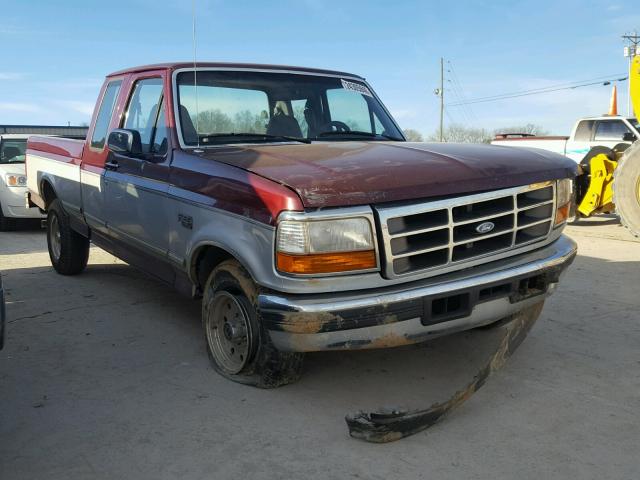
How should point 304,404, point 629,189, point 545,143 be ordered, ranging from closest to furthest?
point 304,404 → point 629,189 → point 545,143

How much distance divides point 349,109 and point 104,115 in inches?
89.3

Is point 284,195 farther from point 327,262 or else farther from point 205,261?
point 205,261

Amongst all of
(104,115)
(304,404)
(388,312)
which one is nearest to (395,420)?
(388,312)

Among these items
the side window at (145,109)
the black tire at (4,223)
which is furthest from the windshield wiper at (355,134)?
the black tire at (4,223)

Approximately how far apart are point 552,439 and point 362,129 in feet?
8.91

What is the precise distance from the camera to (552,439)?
2.97 m

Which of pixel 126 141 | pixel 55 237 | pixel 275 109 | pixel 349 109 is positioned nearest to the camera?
pixel 126 141

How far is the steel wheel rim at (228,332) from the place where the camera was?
352 centimetres

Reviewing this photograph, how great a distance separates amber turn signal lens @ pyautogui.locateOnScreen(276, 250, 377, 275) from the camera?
114 inches

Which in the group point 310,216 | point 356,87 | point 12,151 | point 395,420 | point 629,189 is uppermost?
point 356,87

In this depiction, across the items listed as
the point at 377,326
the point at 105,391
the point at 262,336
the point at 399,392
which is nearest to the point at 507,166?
the point at 377,326

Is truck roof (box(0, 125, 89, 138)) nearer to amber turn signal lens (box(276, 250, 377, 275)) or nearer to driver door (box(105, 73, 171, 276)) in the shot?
driver door (box(105, 73, 171, 276))

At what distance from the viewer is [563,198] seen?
3.71m

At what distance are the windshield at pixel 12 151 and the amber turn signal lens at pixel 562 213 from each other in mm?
9470
